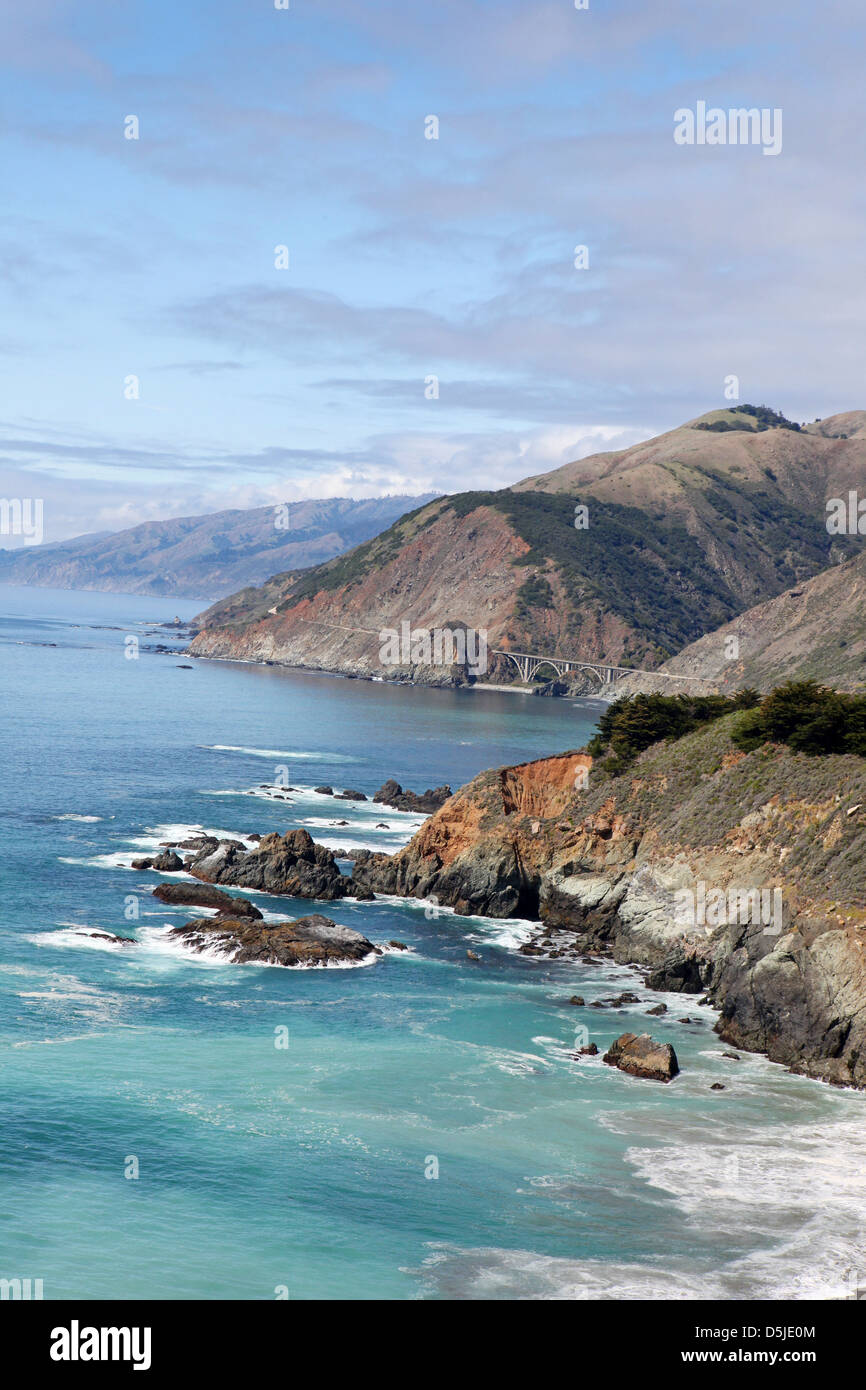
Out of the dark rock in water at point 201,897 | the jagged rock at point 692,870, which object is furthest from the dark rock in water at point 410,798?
the dark rock in water at point 201,897

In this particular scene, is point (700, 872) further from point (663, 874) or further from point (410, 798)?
point (410, 798)

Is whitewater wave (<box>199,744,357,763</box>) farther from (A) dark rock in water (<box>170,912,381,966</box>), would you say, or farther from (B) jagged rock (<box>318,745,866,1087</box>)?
(A) dark rock in water (<box>170,912,381,966</box>)

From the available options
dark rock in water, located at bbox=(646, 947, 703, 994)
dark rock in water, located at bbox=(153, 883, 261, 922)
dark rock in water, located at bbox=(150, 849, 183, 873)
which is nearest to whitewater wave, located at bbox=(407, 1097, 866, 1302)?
dark rock in water, located at bbox=(646, 947, 703, 994)

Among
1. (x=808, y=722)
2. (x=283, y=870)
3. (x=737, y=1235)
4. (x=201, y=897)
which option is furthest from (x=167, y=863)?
(x=737, y=1235)

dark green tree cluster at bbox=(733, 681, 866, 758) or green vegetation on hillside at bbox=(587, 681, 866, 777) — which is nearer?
dark green tree cluster at bbox=(733, 681, 866, 758)

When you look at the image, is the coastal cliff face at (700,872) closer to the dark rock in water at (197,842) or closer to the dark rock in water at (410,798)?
the dark rock in water at (197,842)
